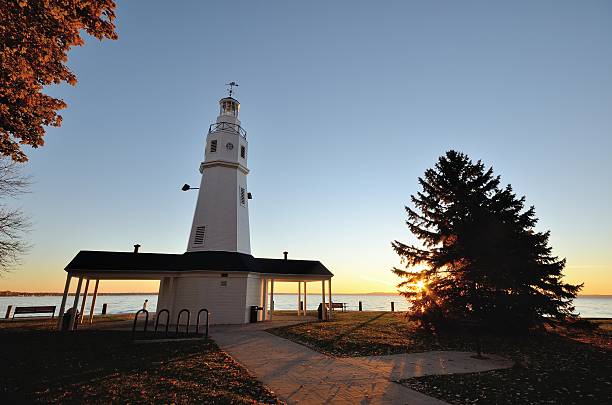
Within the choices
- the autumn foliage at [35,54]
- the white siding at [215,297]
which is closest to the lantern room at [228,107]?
the white siding at [215,297]

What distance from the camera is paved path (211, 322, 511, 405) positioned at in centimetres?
594

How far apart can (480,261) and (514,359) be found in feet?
17.1

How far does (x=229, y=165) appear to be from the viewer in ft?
72.1

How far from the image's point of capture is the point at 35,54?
6.83 meters

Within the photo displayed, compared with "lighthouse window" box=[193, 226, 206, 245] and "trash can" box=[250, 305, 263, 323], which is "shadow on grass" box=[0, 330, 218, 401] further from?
"lighthouse window" box=[193, 226, 206, 245]

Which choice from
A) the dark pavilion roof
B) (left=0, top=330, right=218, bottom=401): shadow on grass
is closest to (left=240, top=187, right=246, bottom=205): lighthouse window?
the dark pavilion roof

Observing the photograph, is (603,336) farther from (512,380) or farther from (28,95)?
(28,95)

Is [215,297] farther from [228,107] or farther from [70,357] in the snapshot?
[228,107]

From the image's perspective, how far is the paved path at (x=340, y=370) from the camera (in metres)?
5.94

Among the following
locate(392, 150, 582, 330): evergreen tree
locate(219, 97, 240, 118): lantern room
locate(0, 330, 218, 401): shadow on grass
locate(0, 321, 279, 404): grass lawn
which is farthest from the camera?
locate(219, 97, 240, 118): lantern room

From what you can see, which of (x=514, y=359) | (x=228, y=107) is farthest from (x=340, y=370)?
(x=228, y=107)

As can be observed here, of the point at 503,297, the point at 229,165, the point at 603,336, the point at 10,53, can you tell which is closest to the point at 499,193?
the point at 503,297

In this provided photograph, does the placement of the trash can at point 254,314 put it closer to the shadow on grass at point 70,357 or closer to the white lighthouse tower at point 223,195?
the white lighthouse tower at point 223,195

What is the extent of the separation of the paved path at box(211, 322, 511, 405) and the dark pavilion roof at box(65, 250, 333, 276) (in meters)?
7.58
